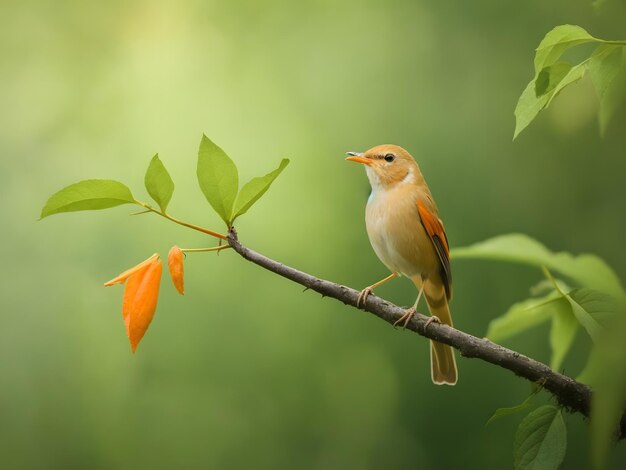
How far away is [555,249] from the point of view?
145 inches

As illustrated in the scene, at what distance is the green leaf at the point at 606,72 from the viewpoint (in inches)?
26.9

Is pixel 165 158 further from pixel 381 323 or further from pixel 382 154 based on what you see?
pixel 382 154

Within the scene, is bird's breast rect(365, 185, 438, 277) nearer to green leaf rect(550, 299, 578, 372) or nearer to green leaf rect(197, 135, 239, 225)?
green leaf rect(550, 299, 578, 372)

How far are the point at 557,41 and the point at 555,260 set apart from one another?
11.6 inches

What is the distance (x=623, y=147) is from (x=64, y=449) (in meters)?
3.19

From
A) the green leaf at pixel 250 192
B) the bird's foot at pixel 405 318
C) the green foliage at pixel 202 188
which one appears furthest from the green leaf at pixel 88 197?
the bird's foot at pixel 405 318

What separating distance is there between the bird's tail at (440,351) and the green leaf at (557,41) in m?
0.98

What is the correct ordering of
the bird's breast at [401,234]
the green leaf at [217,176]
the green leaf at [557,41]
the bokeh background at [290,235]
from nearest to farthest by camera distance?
the green leaf at [557,41] < the green leaf at [217,176] < the bird's breast at [401,234] < the bokeh background at [290,235]

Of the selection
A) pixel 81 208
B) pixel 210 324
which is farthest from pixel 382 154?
pixel 210 324

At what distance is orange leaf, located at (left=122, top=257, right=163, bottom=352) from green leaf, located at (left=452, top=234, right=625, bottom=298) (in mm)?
369

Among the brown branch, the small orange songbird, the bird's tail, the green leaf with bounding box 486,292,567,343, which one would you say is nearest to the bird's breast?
the small orange songbird

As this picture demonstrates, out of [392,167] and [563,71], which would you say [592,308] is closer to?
[563,71]

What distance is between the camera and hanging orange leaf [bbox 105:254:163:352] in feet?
2.57

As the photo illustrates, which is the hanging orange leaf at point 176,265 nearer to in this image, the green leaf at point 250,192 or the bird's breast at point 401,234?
the green leaf at point 250,192
